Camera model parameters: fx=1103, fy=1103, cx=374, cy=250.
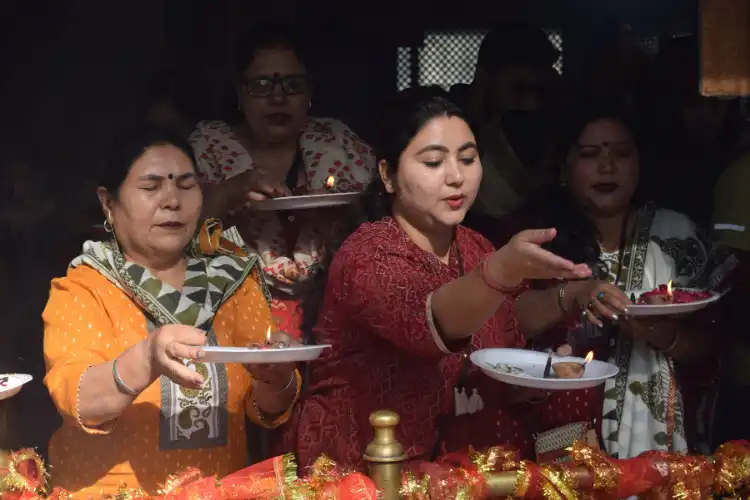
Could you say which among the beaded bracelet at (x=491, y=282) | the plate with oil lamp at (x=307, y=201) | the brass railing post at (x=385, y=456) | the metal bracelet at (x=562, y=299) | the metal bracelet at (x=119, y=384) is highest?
the plate with oil lamp at (x=307, y=201)

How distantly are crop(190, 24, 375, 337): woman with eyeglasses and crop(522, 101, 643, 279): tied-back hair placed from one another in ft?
1.63

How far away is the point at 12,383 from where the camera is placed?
2.49m

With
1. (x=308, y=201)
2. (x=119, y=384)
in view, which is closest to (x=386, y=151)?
(x=308, y=201)

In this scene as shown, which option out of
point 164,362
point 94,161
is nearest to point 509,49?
point 94,161

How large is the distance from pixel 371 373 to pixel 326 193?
1.62ft

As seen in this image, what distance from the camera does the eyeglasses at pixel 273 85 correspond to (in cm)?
281

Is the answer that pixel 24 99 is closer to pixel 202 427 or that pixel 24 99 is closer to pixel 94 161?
pixel 94 161

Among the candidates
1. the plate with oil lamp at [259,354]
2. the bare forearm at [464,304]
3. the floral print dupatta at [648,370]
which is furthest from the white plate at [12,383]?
the floral print dupatta at [648,370]

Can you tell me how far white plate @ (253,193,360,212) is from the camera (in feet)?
8.58

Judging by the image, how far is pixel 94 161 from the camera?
2752 mm

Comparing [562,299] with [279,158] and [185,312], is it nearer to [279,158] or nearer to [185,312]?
[279,158]

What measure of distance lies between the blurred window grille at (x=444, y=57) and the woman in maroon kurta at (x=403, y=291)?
12.7 inches

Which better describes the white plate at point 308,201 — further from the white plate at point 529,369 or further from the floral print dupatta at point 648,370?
the floral print dupatta at point 648,370

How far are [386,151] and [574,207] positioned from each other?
0.58 meters
